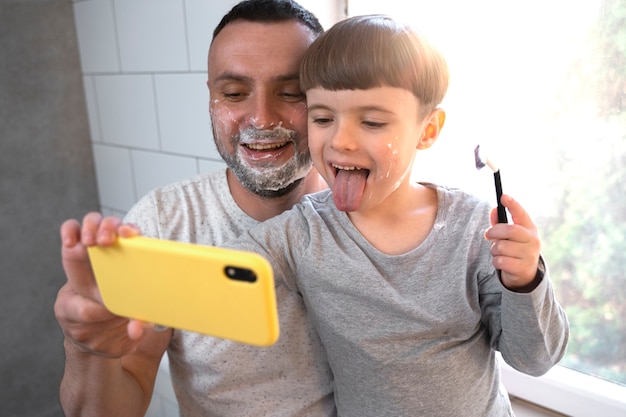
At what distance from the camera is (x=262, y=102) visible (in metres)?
0.73

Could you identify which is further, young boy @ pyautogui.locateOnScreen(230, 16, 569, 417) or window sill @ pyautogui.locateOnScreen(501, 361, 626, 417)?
window sill @ pyautogui.locateOnScreen(501, 361, 626, 417)

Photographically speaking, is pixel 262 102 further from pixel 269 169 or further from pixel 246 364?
pixel 246 364

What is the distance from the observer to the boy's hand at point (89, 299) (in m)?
0.43

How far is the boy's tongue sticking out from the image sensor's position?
1.97 feet

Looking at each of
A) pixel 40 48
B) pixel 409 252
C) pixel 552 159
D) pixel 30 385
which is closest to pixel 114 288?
pixel 409 252

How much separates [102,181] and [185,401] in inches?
36.2

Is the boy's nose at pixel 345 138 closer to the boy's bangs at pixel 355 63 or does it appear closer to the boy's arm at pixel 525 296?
the boy's bangs at pixel 355 63

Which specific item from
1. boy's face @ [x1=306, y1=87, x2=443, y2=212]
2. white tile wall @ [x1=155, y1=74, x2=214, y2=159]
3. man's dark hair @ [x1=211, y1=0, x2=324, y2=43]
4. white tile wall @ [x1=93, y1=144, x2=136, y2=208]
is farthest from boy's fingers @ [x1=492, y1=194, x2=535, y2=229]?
white tile wall @ [x1=93, y1=144, x2=136, y2=208]

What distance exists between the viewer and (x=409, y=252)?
621mm

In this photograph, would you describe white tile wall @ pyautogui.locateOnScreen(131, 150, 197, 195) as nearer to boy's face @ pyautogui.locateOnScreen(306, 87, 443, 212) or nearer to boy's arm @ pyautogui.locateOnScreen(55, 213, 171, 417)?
boy's arm @ pyautogui.locateOnScreen(55, 213, 171, 417)

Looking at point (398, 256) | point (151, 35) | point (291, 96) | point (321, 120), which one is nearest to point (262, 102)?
point (291, 96)

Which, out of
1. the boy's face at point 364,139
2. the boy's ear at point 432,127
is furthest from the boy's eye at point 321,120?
the boy's ear at point 432,127

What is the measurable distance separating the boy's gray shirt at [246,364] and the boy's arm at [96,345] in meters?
0.06

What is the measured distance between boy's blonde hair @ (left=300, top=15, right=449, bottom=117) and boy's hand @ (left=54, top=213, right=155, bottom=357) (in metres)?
0.28
